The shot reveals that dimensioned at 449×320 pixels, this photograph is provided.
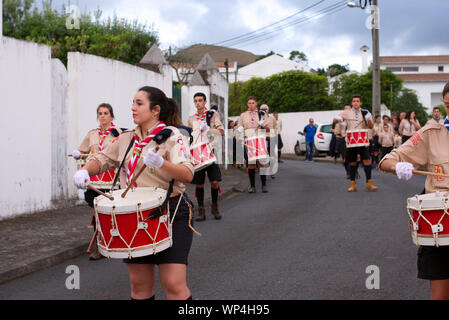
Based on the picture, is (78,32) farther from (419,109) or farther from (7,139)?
(419,109)

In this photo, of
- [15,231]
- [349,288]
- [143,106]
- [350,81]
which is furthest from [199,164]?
[350,81]

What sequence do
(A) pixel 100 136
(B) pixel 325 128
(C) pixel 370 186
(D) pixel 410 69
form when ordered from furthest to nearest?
(D) pixel 410 69
(B) pixel 325 128
(C) pixel 370 186
(A) pixel 100 136

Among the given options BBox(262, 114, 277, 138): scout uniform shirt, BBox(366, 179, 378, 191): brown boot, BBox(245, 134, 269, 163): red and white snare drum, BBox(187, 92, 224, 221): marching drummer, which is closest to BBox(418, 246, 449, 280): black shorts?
BBox(187, 92, 224, 221): marching drummer

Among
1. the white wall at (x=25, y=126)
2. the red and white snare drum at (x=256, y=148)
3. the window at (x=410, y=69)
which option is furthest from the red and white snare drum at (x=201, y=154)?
the window at (x=410, y=69)

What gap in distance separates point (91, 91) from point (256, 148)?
370cm

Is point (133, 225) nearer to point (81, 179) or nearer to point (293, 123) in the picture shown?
point (81, 179)

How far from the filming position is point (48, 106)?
34.7ft

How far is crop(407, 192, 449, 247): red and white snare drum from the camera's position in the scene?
137 inches

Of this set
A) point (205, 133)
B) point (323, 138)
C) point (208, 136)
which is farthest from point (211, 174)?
point (323, 138)

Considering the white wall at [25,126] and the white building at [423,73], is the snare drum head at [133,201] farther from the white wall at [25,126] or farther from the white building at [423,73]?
the white building at [423,73]

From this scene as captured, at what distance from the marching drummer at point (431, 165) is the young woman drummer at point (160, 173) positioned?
1.31m

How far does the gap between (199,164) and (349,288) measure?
387 cm

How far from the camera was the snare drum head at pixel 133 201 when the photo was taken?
3.67m

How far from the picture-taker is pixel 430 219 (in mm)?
3531
